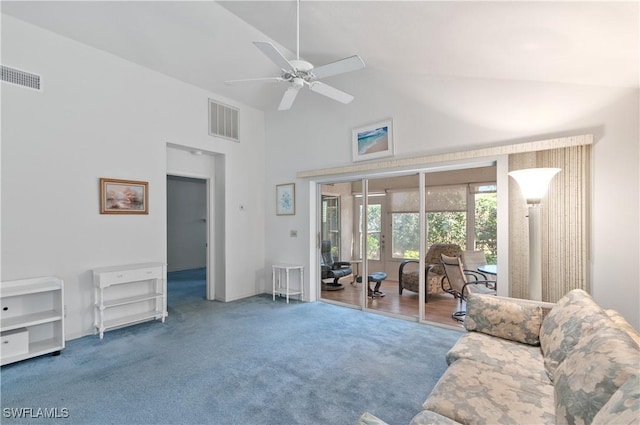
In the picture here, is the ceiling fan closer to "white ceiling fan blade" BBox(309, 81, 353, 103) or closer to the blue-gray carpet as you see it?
"white ceiling fan blade" BBox(309, 81, 353, 103)

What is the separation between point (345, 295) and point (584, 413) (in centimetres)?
423

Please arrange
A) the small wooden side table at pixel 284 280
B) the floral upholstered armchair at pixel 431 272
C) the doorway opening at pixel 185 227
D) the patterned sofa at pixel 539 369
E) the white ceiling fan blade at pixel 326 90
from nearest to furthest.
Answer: the patterned sofa at pixel 539 369 → the white ceiling fan blade at pixel 326 90 → the floral upholstered armchair at pixel 431 272 → the small wooden side table at pixel 284 280 → the doorway opening at pixel 185 227

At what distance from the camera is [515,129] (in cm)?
341

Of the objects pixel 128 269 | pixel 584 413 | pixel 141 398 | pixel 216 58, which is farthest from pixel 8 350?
pixel 584 413

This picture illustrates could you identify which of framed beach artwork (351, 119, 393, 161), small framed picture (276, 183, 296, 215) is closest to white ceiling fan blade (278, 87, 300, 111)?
framed beach artwork (351, 119, 393, 161)

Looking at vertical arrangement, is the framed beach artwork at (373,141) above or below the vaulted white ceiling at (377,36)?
below

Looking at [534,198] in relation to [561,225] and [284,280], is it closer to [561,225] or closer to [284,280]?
[561,225]

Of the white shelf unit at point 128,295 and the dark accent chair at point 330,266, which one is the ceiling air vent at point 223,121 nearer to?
the white shelf unit at point 128,295

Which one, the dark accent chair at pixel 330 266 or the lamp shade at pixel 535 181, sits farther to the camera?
the dark accent chair at pixel 330 266

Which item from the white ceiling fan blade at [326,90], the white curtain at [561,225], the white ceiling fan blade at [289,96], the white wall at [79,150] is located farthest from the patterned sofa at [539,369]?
the white wall at [79,150]

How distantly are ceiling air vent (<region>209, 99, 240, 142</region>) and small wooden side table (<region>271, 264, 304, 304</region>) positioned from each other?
2386 mm

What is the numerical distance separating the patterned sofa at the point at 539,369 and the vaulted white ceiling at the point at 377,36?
6.52ft

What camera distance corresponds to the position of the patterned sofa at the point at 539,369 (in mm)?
1234

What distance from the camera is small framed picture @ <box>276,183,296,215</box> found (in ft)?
18.0
